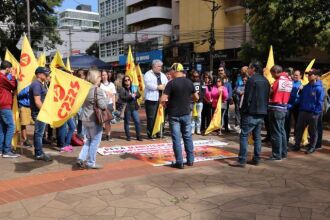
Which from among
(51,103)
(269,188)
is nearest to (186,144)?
(269,188)

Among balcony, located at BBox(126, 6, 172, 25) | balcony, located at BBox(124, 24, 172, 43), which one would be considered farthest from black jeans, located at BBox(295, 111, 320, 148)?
balcony, located at BBox(126, 6, 172, 25)

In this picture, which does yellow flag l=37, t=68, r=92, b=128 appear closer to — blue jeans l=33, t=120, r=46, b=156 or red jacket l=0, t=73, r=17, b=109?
blue jeans l=33, t=120, r=46, b=156

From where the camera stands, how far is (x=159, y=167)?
6.93 metres

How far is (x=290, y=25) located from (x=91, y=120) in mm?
9295

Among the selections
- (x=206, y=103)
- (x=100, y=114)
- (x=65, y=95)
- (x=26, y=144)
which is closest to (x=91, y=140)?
(x=100, y=114)

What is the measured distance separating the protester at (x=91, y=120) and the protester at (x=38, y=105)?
0.99m

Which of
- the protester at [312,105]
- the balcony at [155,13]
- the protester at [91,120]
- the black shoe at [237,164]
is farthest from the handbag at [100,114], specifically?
the balcony at [155,13]

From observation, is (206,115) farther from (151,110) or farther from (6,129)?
(6,129)

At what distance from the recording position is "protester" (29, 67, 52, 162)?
→ 7.14 m

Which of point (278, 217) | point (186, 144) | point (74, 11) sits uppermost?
point (74, 11)

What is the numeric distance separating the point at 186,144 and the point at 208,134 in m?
3.70

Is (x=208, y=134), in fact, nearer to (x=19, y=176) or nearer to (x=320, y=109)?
(x=320, y=109)

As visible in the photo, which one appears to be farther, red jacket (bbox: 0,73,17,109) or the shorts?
the shorts

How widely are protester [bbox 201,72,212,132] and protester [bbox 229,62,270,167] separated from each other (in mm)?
3443
